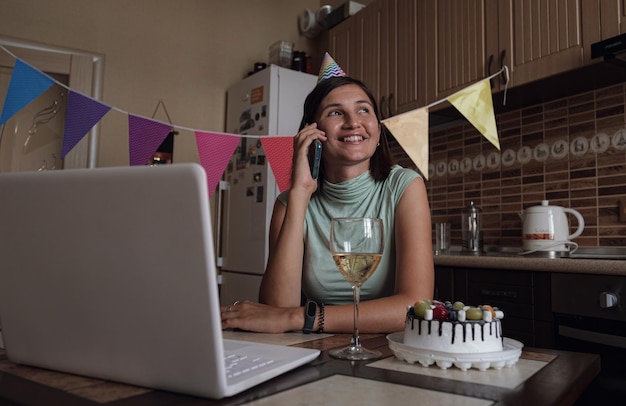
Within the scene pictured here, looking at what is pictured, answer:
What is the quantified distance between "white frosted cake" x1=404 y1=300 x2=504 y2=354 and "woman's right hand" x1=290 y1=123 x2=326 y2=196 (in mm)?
698

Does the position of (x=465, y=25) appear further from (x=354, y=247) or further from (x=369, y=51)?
(x=354, y=247)

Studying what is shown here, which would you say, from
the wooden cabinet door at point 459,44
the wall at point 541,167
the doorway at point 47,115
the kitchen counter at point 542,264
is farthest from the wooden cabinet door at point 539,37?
the doorway at point 47,115

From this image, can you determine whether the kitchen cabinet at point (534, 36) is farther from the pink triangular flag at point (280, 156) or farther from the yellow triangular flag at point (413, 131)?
the pink triangular flag at point (280, 156)

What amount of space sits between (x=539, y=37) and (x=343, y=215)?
1301 mm

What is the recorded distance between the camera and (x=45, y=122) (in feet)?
10.8

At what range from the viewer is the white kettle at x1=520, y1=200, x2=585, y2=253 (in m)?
2.16

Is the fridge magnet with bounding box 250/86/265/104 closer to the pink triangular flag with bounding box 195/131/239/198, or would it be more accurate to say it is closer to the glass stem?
the pink triangular flag with bounding box 195/131/239/198

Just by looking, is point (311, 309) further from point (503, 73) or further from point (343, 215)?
point (503, 73)

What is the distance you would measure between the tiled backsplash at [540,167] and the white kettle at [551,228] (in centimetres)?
11

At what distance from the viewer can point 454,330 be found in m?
0.69

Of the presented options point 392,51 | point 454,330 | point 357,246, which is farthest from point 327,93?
point 392,51

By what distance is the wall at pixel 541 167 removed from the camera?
85.6 inches

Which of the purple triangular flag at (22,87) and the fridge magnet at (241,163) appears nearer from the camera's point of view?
the purple triangular flag at (22,87)

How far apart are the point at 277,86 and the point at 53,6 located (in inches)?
57.3
